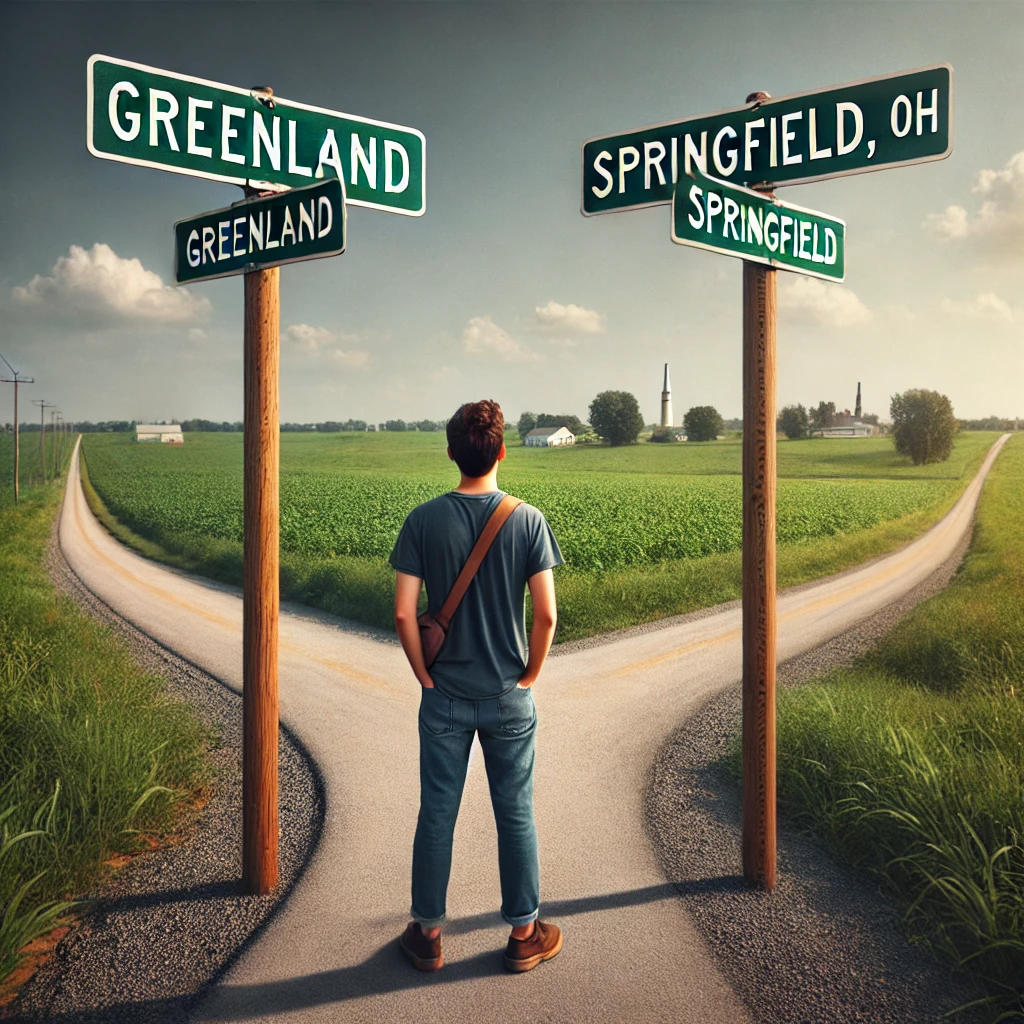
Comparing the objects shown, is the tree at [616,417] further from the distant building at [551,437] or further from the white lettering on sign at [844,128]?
the white lettering on sign at [844,128]

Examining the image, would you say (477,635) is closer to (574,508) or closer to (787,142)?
(787,142)

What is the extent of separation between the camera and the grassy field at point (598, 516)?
39.7ft

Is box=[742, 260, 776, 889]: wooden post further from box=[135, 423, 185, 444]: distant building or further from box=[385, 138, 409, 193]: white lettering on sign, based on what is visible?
box=[135, 423, 185, 444]: distant building

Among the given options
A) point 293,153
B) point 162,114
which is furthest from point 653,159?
point 162,114

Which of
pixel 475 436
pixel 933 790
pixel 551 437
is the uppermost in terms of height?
pixel 551 437

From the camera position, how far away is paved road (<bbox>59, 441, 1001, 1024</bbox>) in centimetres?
307

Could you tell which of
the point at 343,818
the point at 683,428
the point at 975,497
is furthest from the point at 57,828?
the point at 683,428

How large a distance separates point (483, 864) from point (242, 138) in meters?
3.61

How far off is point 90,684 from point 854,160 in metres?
5.68

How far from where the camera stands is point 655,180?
12.4 feet

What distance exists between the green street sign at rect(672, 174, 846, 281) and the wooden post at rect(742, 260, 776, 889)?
0.12 m

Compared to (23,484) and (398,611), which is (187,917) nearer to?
(398,611)

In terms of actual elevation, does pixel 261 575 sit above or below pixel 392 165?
below

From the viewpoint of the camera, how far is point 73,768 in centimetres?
450
